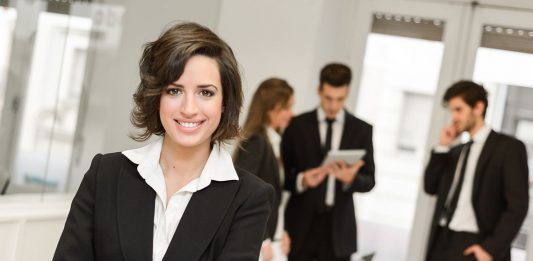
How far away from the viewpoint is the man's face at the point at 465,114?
504cm

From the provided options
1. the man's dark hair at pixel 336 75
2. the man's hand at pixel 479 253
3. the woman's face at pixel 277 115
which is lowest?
the man's hand at pixel 479 253

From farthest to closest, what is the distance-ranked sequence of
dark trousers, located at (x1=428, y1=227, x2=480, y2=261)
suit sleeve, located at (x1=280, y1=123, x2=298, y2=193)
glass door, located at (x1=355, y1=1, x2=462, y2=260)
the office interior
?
glass door, located at (x1=355, y1=1, x2=462, y2=260) → the office interior → suit sleeve, located at (x1=280, y1=123, x2=298, y2=193) → dark trousers, located at (x1=428, y1=227, x2=480, y2=261)

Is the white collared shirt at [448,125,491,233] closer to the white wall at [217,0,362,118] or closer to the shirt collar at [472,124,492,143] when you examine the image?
the shirt collar at [472,124,492,143]

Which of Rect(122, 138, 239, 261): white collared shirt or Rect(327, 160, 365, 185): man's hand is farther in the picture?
Rect(327, 160, 365, 185): man's hand

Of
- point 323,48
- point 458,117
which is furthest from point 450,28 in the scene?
point 458,117

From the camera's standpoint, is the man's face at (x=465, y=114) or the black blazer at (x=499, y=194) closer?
the black blazer at (x=499, y=194)

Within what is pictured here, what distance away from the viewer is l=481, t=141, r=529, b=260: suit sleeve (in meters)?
4.71

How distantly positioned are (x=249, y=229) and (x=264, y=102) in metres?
2.76

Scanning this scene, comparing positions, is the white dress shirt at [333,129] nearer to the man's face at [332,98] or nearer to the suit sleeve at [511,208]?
the man's face at [332,98]

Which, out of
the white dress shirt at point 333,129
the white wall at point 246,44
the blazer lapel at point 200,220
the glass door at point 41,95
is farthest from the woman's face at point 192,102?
the white wall at point 246,44

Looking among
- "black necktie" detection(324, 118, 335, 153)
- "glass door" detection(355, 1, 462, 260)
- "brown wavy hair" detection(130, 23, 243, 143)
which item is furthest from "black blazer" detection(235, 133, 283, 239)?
"glass door" detection(355, 1, 462, 260)

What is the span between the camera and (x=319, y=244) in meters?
5.06

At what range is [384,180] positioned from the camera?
678 cm

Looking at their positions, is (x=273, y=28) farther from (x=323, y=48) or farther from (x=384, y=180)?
(x=384, y=180)
